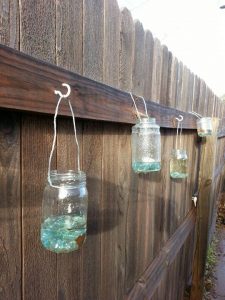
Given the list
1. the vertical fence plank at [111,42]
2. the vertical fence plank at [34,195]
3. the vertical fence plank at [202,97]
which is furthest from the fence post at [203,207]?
the vertical fence plank at [34,195]

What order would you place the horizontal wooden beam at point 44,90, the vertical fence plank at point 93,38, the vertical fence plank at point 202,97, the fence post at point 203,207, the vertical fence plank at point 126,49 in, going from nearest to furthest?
1. the horizontal wooden beam at point 44,90
2. the vertical fence plank at point 93,38
3. the vertical fence plank at point 126,49
4. the fence post at point 203,207
5. the vertical fence plank at point 202,97

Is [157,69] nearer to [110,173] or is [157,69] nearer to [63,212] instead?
[110,173]

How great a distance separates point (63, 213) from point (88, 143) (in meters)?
0.36

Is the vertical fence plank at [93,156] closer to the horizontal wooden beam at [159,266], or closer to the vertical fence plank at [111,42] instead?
the vertical fence plank at [111,42]

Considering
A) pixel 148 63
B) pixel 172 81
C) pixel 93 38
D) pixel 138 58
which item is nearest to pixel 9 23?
pixel 93 38

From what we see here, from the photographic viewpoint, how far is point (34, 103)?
2.53 feet

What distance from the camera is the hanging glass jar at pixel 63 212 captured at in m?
0.83

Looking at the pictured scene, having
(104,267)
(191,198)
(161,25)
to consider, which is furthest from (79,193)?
(161,25)

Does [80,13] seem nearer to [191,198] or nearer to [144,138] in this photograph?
[144,138]

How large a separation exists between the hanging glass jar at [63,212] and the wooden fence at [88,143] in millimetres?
63

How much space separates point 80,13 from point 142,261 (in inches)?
56.6

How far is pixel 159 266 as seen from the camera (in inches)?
84.2

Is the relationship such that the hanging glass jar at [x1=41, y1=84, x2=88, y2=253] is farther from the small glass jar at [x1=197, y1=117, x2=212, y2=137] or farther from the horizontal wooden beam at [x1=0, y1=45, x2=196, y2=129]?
the small glass jar at [x1=197, y1=117, x2=212, y2=137]

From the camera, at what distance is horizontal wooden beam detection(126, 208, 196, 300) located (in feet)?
5.84
